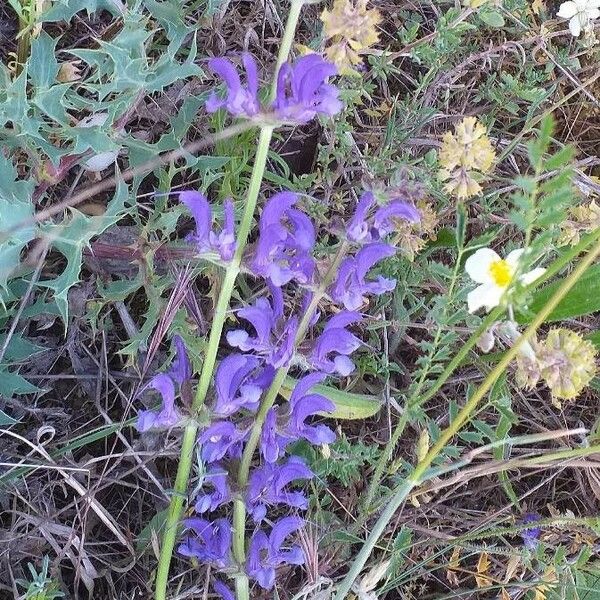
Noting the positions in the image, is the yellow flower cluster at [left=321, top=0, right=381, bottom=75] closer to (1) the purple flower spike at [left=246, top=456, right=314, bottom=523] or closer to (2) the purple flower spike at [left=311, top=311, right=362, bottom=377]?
(2) the purple flower spike at [left=311, top=311, right=362, bottom=377]

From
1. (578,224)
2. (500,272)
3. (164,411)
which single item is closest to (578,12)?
(578,224)

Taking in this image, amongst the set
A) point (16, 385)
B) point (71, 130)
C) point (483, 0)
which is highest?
point (483, 0)

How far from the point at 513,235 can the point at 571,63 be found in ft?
1.50

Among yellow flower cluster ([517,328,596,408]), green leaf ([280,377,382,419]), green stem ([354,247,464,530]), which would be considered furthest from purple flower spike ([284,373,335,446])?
yellow flower cluster ([517,328,596,408])

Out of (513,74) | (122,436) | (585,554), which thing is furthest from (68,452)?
(513,74)

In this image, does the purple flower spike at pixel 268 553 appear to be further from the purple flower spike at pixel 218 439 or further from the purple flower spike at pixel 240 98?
the purple flower spike at pixel 240 98

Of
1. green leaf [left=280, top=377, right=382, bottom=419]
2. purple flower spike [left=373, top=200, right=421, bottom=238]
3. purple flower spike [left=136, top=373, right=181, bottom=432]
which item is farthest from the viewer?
green leaf [left=280, top=377, right=382, bottom=419]

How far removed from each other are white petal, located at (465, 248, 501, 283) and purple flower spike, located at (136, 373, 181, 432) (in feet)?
1.83

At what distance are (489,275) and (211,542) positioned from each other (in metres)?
0.75

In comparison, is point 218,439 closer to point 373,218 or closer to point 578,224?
point 373,218

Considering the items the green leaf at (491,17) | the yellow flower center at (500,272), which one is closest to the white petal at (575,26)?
the green leaf at (491,17)

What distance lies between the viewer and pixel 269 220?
133 centimetres

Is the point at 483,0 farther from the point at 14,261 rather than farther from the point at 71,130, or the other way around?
the point at 14,261

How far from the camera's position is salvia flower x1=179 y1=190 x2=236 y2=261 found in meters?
1.26
